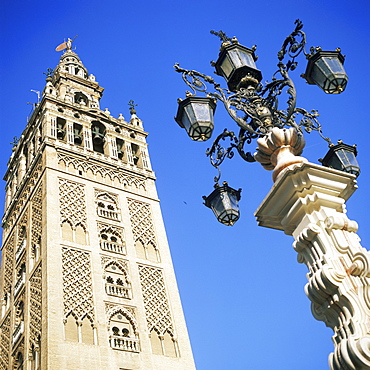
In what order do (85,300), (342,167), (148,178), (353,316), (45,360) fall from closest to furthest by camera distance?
(353,316), (342,167), (45,360), (85,300), (148,178)

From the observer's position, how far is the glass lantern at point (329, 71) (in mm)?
4488

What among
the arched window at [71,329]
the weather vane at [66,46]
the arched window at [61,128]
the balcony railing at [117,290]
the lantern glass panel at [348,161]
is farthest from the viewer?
the weather vane at [66,46]

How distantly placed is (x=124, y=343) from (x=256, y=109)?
406 inches

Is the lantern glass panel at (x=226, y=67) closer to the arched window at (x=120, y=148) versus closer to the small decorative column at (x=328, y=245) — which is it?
the small decorative column at (x=328, y=245)

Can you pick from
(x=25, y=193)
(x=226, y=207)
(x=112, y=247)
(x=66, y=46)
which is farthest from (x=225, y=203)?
(x=66, y=46)

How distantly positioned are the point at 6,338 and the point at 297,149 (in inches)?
557

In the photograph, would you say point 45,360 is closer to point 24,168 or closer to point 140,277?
point 140,277

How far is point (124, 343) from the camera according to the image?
13578 mm

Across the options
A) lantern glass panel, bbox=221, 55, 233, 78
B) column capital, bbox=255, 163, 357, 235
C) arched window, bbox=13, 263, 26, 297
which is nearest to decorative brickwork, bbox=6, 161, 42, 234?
arched window, bbox=13, 263, 26, 297

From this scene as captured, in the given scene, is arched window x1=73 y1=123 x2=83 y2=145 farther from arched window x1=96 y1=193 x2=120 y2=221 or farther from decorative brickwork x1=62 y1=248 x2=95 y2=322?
decorative brickwork x1=62 y1=248 x2=95 y2=322

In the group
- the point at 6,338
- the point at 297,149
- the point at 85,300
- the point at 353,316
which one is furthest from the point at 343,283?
the point at 6,338

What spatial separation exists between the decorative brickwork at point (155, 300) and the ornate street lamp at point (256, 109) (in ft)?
33.5

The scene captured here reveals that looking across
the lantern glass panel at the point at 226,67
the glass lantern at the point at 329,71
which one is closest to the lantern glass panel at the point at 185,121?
the lantern glass panel at the point at 226,67

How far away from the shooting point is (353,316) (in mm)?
3072
